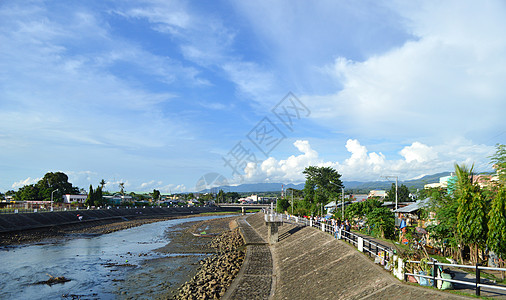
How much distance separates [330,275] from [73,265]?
32.3 metres

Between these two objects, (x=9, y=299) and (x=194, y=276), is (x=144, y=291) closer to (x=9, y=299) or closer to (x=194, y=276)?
(x=194, y=276)

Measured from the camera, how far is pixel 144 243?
5862 cm

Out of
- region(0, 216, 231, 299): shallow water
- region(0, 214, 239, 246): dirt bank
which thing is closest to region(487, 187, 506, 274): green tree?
region(0, 216, 231, 299): shallow water

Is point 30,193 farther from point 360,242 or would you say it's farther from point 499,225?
point 499,225

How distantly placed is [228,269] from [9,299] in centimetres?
1873

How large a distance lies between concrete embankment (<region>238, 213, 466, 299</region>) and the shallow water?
15050mm

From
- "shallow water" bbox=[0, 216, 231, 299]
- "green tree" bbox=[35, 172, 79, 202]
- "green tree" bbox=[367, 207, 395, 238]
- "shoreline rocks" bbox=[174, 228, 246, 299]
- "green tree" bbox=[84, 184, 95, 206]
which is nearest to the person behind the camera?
"shoreline rocks" bbox=[174, 228, 246, 299]

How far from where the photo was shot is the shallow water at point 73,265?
2934cm

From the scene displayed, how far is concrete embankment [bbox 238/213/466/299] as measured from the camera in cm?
Result: 1667

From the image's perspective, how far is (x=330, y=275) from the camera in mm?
23172

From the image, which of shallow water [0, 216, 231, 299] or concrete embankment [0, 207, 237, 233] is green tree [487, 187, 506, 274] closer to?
shallow water [0, 216, 231, 299]

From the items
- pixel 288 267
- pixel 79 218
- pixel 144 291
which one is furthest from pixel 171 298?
pixel 79 218

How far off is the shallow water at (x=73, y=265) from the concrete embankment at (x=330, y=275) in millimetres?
15050

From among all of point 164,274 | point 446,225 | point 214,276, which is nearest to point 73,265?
point 164,274
